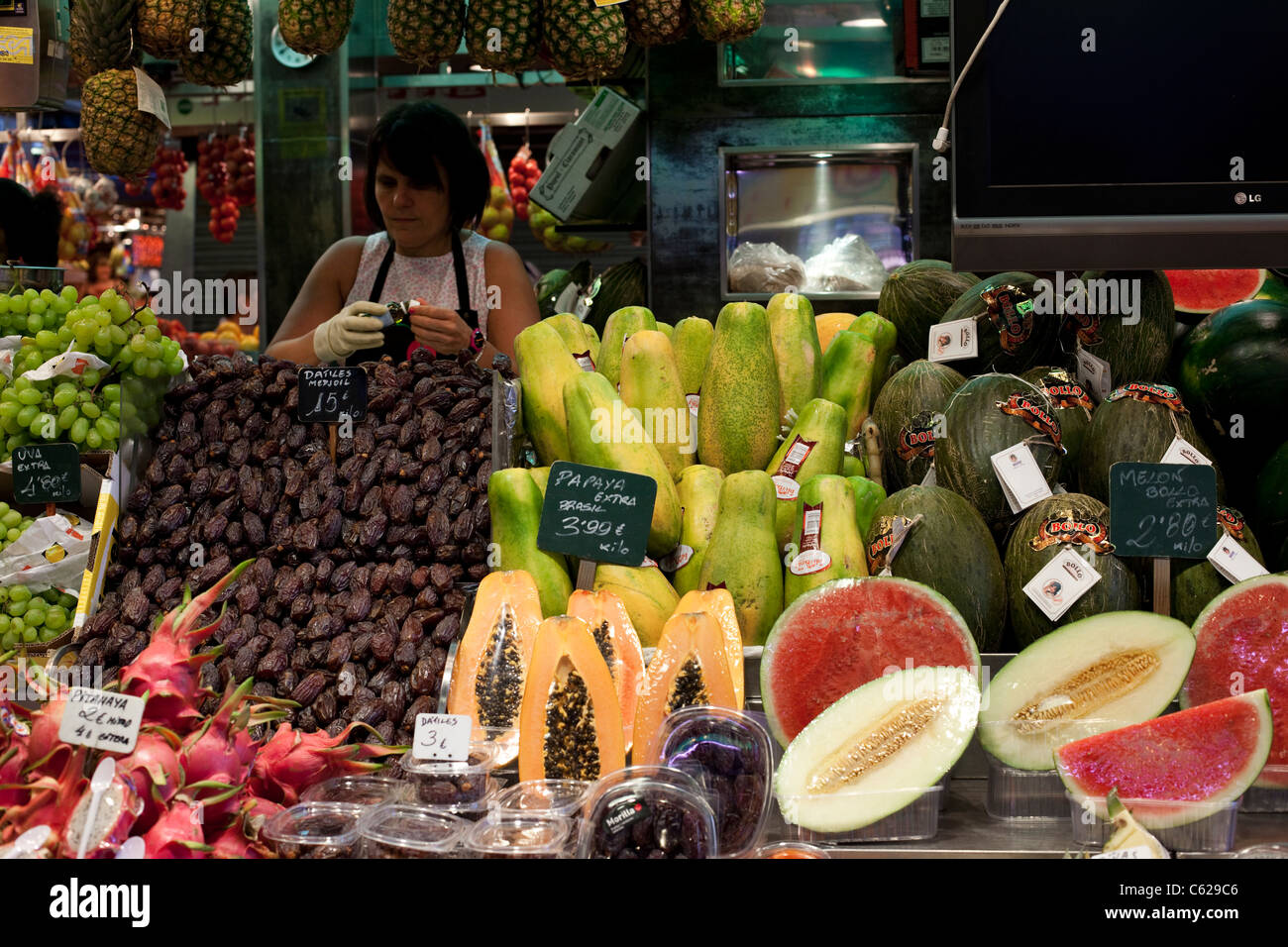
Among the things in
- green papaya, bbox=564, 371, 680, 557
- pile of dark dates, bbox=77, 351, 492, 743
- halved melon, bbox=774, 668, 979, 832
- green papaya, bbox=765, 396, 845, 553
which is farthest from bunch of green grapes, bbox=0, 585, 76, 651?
halved melon, bbox=774, 668, 979, 832

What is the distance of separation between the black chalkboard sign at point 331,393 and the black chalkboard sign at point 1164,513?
1.43 metres

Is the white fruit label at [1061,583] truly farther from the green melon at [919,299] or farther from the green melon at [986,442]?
the green melon at [919,299]

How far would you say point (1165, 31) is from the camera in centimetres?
199

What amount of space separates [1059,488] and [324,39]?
2.50 meters

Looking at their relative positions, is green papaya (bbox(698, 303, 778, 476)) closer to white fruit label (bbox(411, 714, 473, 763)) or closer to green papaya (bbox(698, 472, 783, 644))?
green papaya (bbox(698, 472, 783, 644))

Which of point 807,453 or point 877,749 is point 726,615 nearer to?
point 877,749

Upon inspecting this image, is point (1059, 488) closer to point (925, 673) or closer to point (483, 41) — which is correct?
point (925, 673)

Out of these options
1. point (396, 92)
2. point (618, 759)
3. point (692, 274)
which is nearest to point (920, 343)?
point (618, 759)

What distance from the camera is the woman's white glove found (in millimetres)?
2766

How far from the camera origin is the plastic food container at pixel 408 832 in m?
1.24

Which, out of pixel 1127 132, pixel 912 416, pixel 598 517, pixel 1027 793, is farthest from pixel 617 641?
pixel 1127 132

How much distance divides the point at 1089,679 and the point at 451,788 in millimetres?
868

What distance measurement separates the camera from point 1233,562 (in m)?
1.88
